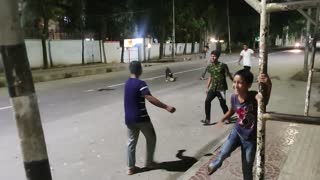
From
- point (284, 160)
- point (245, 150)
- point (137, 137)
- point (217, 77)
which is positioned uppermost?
point (217, 77)

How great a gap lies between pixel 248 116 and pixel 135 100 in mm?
1828

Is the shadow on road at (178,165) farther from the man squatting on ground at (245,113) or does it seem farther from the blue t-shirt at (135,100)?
the man squatting on ground at (245,113)

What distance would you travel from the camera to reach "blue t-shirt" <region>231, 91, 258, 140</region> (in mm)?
4406

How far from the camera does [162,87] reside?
55.7 feet

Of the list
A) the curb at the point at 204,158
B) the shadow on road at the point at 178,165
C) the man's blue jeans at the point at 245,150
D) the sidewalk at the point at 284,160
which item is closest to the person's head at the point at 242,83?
the man's blue jeans at the point at 245,150

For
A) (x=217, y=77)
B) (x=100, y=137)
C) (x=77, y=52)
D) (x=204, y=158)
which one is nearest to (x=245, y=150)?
(x=204, y=158)

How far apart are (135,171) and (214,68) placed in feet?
11.9

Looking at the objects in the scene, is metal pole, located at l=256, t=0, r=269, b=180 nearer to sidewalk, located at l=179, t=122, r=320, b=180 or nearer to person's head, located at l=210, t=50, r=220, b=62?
sidewalk, located at l=179, t=122, r=320, b=180

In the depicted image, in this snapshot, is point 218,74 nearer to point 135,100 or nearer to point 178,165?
point 178,165

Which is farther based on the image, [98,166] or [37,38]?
[37,38]

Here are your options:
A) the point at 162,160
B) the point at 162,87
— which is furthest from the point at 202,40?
the point at 162,160

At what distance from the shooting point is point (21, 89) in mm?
2967

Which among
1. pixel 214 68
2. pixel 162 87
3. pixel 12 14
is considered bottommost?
pixel 162 87

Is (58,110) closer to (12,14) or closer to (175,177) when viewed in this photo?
(175,177)
